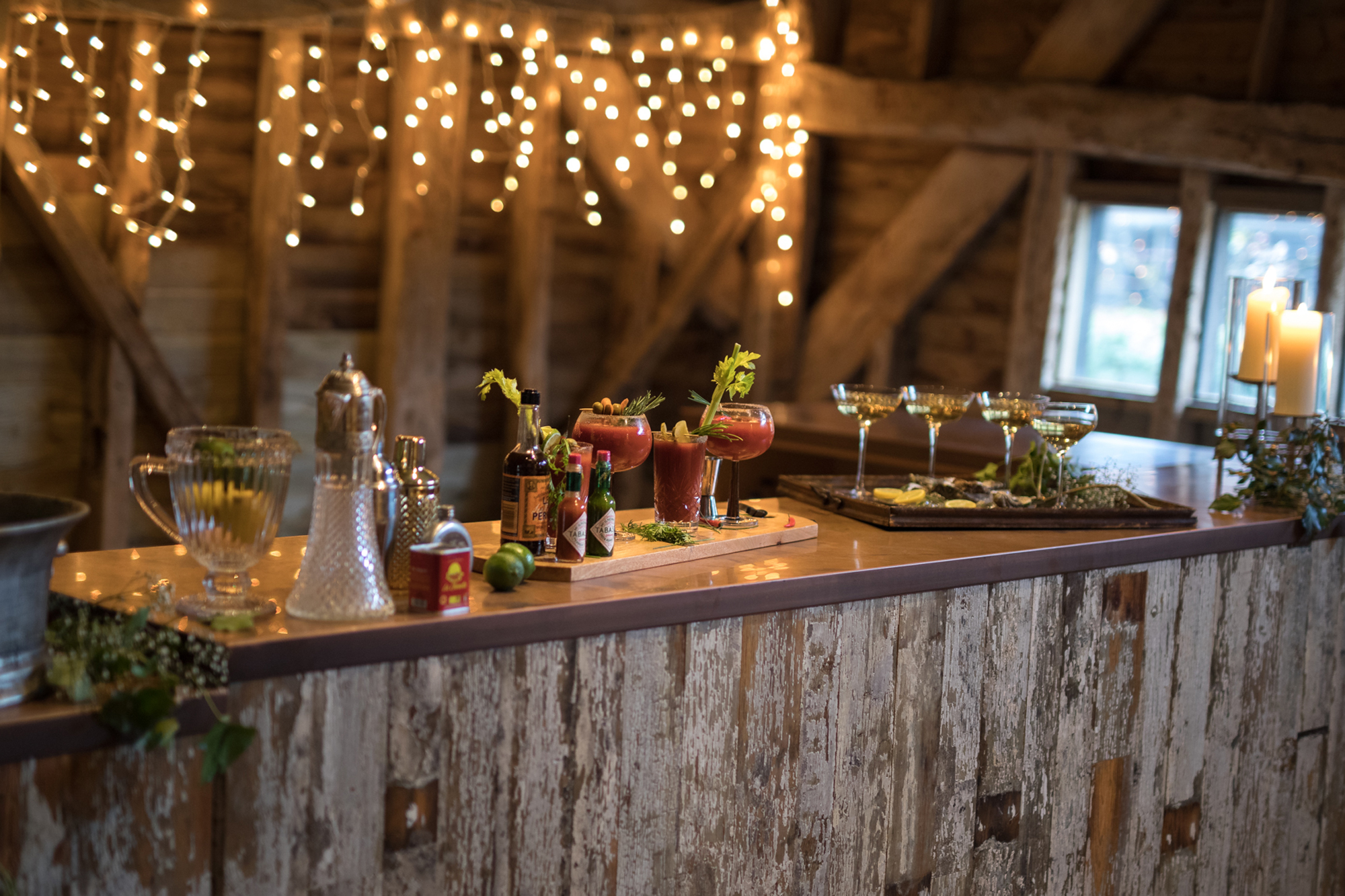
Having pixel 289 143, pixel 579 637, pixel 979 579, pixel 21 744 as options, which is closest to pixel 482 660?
pixel 579 637

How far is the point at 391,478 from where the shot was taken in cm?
150

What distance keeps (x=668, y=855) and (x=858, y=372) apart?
147 inches

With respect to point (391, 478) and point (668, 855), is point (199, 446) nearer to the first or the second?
point (391, 478)

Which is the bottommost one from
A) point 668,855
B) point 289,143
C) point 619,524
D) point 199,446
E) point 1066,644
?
point 668,855

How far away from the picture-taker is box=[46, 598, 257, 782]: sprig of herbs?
1.20 metres

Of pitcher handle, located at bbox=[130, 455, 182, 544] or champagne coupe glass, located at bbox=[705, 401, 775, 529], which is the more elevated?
champagne coupe glass, located at bbox=[705, 401, 775, 529]

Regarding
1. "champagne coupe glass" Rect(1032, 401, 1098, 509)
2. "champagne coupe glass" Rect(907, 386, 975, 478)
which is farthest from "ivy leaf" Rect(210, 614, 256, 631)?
"champagne coupe glass" Rect(1032, 401, 1098, 509)

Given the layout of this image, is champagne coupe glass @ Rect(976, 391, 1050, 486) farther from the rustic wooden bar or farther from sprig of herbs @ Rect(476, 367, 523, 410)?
sprig of herbs @ Rect(476, 367, 523, 410)

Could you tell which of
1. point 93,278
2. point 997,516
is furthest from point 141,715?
point 93,278

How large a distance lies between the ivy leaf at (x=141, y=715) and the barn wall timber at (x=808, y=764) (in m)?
0.05

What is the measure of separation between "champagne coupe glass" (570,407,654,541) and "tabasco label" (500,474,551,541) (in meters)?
0.14

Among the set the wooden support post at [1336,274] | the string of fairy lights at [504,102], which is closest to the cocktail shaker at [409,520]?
the string of fairy lights at [504,102]

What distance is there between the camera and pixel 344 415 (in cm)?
142

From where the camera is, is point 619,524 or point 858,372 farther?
point 858,372
